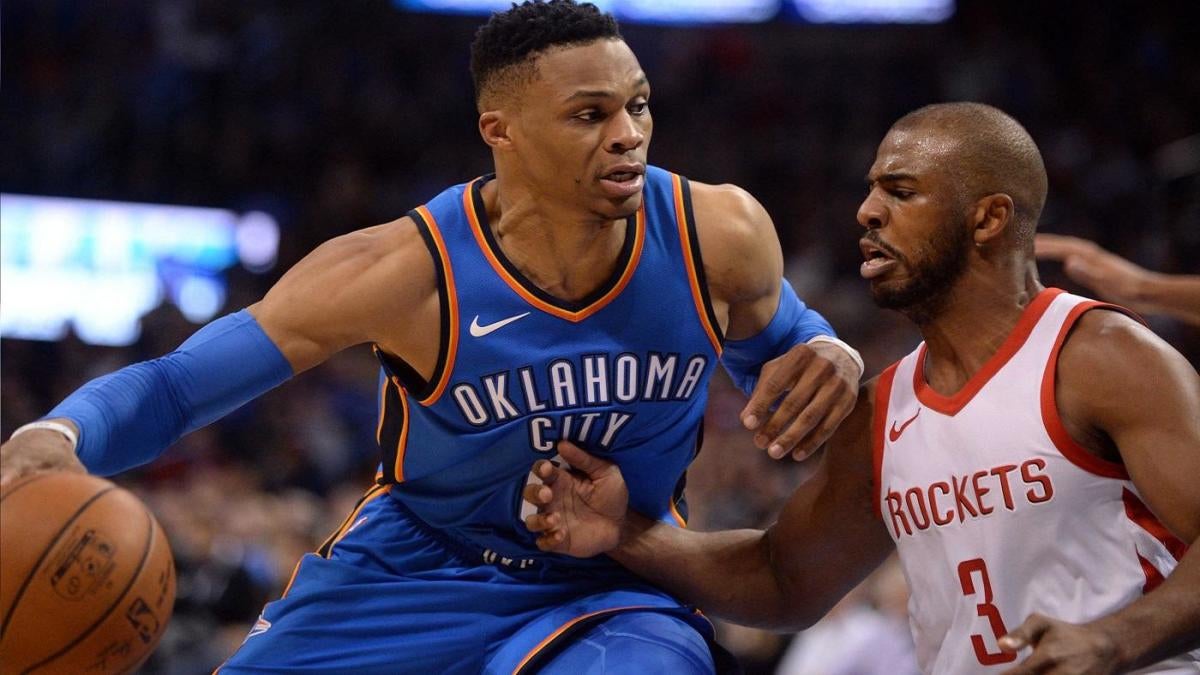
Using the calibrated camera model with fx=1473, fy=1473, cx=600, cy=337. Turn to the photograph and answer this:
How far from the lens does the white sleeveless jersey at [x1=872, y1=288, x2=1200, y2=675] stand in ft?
9.90

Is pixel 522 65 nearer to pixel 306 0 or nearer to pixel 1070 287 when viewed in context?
pixel 1070 287

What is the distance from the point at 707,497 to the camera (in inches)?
292

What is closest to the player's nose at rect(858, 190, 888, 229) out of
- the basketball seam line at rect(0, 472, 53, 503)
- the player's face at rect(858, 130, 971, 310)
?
the player's face at rect(858, 130, 971, 310)

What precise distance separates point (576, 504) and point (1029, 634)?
3.88ft

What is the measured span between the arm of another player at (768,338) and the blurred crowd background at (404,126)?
16.3 feet

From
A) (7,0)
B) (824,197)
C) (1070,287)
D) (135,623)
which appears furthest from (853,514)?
(7,0)

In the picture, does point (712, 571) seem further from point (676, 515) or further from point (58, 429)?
point (58, 429)

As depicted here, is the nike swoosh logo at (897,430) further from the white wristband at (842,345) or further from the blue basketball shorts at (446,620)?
the blue basketball shorts at (446,620)

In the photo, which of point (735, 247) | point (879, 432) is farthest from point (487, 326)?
point (879, 432)

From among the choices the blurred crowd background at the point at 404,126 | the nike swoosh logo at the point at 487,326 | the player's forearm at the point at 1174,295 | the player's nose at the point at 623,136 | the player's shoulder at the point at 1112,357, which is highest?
the player's nose at the point at 623,136

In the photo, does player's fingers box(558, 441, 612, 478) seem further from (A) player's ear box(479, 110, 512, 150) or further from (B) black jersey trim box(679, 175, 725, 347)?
(A) player's ear box(479, 110, 512, 150)

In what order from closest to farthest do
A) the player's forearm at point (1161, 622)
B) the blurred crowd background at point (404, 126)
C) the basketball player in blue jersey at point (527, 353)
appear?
1. the player's forearm at point (1161, 622)
2. the basketball player in blue jersey at point (527, 353)
3. the blurred crowd background at point (404, 126)

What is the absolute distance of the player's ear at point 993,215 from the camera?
3252mm

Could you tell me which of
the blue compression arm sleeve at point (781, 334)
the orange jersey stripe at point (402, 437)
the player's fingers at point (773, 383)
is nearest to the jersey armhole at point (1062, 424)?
the player's fingers at point (773, 383)
